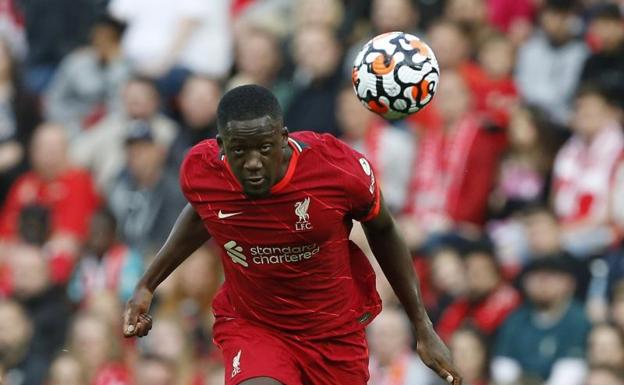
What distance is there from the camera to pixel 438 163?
39.9 ft

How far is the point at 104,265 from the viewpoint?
12844mm

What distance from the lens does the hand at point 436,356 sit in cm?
732

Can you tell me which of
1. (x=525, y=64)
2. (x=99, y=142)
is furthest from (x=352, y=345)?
(x=99, y=142)

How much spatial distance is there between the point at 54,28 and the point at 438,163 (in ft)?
16.1

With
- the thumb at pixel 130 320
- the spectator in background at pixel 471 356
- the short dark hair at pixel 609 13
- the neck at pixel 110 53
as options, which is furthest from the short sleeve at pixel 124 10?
the thumb at pixel 130 320

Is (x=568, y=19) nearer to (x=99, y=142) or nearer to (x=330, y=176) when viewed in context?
(x=99, y=142)

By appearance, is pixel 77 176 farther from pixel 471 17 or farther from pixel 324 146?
pixel 324 146

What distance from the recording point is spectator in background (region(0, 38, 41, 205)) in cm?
1388

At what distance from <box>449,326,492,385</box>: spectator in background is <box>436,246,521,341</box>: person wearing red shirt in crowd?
1.47 ft

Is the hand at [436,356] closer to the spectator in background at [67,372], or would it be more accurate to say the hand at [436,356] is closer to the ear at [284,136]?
the ear at [284,136]

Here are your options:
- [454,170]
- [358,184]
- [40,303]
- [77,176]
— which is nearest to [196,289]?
[40,303]

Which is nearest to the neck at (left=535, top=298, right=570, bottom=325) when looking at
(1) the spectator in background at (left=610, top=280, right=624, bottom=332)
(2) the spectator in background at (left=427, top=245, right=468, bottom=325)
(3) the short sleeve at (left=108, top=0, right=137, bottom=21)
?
(1) the spectator in background at (left=610, top=280, right=624, bottom=332)

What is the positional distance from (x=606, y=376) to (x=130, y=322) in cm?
381

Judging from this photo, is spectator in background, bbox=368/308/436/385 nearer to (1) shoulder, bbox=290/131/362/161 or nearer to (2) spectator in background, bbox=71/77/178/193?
(2) spectator in background, bbox=71/77/178/193
